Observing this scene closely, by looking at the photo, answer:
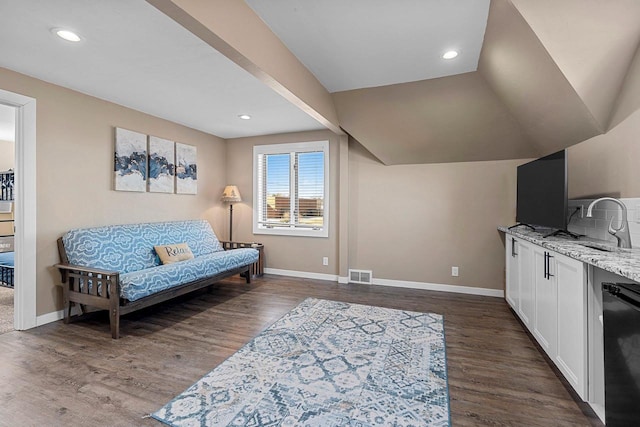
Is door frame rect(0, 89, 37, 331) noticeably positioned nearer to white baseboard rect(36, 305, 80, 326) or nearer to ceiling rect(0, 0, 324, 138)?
white baseboard rect(36, 305, 80, 326)

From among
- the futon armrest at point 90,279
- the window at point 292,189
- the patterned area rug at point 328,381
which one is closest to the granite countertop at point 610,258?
the patterned area rug at point 328,381

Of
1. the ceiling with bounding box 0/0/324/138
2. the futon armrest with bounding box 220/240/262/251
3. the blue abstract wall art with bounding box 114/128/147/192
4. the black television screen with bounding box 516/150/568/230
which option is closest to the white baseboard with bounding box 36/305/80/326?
the blue abstract wall art with bounding box 114/128/147/192

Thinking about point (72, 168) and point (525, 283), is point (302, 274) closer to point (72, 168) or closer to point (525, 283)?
point (525, 283)

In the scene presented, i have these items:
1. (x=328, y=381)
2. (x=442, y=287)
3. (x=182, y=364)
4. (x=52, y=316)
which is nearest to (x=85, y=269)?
(x=52, y=316)

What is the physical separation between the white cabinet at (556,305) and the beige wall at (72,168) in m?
4.29

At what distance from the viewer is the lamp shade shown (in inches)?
195

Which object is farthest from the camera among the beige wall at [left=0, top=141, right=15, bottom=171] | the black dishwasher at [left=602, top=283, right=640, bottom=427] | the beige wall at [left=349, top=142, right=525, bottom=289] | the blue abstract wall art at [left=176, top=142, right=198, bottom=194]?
the beige wall at [left=0, top=141, right=15, bottom=171]

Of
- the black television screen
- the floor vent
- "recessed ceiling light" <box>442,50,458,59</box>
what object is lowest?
the floor vent

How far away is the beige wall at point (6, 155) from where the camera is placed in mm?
5367

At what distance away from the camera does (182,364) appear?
7.08 ft

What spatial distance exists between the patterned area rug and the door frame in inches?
83.5

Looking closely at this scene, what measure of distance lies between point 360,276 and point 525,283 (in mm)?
2202

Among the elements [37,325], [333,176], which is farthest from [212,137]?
[37,325]

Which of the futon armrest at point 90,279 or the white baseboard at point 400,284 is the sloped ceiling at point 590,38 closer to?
the white baseboard at point 400,284
